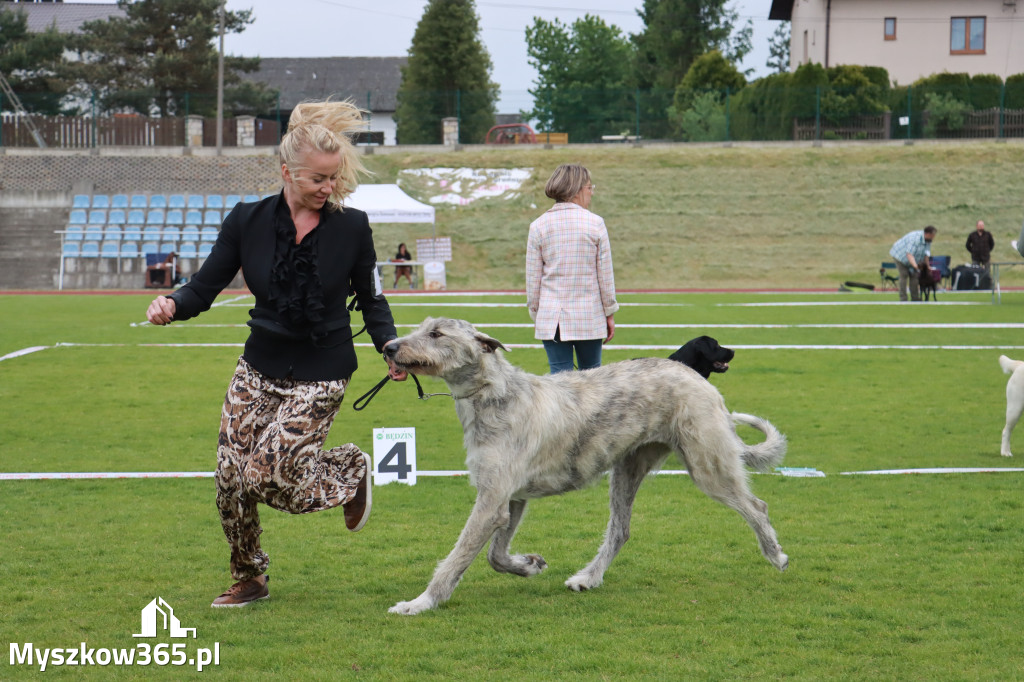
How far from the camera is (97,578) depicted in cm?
525

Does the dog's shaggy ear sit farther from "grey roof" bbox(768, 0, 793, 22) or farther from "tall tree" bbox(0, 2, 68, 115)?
"grey roof" bbox(768, 0, 793, 22)

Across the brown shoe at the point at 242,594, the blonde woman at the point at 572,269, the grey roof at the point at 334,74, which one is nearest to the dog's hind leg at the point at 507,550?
the brown shoe at the point at 242,594

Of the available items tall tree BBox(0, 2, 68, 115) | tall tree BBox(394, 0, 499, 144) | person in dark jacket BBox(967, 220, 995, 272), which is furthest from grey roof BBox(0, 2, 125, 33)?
person in dark jacket BBox(967, 220, 995, 272)

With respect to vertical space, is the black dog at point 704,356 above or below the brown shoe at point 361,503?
above

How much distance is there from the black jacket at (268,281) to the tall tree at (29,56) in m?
51.0

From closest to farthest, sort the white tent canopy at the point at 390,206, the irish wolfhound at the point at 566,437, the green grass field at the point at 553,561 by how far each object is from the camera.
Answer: the green grass field at the point at 553,561
the irish wolfhound at the point at 566,437
the white tent canopy at the point at 390,206

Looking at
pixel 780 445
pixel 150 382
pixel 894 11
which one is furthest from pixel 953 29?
pixel 780 445

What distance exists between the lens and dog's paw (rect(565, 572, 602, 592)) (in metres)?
5.17

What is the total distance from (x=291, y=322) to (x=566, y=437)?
1363mm

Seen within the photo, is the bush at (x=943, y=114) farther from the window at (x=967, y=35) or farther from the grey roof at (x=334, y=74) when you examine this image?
the grey roof at (x=334, y=74)

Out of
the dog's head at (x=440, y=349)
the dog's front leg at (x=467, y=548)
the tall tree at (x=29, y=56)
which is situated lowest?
the dog's front leg at (x=467, y=548)

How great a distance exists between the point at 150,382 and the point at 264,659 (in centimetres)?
909

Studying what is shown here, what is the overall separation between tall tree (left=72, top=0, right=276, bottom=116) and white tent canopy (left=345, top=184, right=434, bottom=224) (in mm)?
24832

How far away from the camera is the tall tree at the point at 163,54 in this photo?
53.1m
